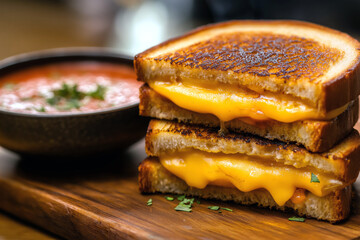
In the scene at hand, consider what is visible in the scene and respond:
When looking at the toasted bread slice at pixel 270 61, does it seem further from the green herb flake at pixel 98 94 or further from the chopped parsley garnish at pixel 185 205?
the chopped parsley garnish at pixel 185 205

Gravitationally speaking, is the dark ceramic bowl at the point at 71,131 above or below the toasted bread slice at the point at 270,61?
below

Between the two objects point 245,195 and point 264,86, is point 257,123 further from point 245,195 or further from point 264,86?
point 245,195

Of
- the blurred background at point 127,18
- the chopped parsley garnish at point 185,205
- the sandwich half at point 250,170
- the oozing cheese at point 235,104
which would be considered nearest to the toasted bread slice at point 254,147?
the sandwich half at point 250,170

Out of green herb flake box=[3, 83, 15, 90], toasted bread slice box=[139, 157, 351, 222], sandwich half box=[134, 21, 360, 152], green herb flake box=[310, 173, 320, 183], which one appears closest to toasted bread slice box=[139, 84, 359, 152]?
sandwich half box=[134, 21, 360, 152]

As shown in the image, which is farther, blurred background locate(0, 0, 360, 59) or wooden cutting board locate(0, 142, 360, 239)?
blurred background locate(0, 0, 360, 59)

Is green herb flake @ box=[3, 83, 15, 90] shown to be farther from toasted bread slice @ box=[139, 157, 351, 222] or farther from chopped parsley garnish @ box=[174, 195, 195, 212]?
chopped parsley garnish @ box=[174, 195, 195, 212]

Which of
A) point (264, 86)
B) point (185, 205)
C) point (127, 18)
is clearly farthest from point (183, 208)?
point (127, 18)
